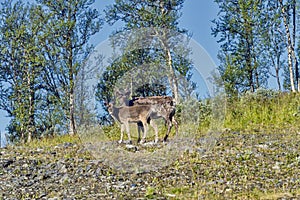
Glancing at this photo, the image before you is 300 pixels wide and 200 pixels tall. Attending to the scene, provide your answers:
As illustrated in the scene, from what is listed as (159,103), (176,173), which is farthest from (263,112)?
(176,173)

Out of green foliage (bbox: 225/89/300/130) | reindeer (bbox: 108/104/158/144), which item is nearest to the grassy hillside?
reindeer (bbox: 108/104/158/144)

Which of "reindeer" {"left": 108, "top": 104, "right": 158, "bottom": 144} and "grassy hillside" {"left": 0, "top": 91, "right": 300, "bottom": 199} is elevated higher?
"reindeer" {"left": 108, "top": 104, "right": 158, "bottom": 144}

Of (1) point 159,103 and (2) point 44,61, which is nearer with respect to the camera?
(1) point 159,103

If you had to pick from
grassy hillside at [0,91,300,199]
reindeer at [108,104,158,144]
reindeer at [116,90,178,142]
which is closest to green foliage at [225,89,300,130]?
grassy hillside at [0,91,300,199]

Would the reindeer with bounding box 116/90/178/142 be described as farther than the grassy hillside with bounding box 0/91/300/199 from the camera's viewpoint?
Yes

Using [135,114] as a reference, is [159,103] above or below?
above

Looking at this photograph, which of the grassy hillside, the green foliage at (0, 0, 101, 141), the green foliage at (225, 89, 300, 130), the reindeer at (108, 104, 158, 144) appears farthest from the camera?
the green foliage at (0, 0, 101, 141)

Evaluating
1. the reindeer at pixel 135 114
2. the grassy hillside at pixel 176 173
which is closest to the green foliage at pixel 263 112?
the grassy hillside at pixel 176 173

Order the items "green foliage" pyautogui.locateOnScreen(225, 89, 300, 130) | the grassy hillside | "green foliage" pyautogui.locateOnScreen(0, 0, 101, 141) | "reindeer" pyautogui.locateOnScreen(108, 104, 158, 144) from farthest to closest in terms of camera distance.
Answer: "green foliage" pyautogui.locateOnScreen(0, 0, 101, 141)
"green foliage" pyautogui.locateOnScreen(225, 89, 300, 130)
"reindeer" pyautogui.locateOnScreen(108, 104, 158, 144)
the grassy hillside

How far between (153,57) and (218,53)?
43.7ft

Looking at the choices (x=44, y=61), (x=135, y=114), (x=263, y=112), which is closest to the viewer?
(x=135, y=114)

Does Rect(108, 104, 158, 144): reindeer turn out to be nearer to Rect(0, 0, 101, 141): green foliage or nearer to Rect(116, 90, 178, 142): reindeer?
Rect(116, 90, 178, 142): reindeer

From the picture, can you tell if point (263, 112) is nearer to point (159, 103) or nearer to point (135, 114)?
point (159, 103)

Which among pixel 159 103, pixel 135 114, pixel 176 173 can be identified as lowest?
pixel 176 173
